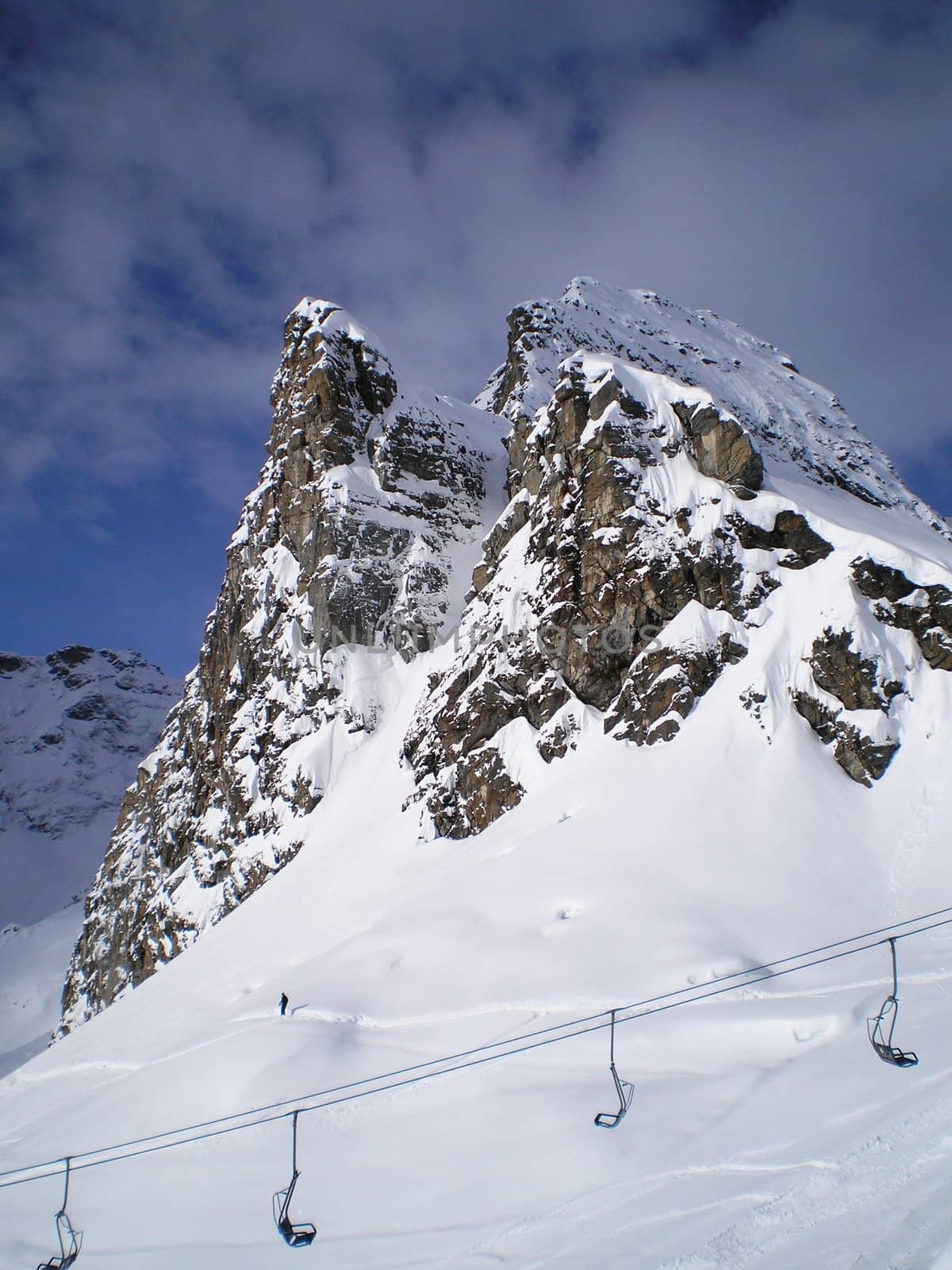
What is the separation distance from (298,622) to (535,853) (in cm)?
2757

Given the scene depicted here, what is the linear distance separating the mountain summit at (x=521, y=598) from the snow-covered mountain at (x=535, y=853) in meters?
0.18

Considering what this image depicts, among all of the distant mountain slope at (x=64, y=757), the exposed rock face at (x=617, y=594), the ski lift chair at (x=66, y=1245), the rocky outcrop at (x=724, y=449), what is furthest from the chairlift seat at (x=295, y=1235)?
the distant mountain slope at (x=64, y=757)

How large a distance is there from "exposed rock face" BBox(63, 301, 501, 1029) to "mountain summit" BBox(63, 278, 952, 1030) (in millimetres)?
197

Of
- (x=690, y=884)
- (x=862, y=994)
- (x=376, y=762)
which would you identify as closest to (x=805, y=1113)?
(x=862, y=994)

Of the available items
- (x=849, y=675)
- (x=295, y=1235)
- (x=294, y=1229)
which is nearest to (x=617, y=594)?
(x=849, y=675)

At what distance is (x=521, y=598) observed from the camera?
31.4m

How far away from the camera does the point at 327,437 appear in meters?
46.4

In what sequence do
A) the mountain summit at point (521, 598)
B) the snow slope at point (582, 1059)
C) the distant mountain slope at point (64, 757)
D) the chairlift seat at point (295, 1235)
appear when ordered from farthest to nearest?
the distant mountain slope at point (64, 757) → the mountain summit at point (521, 598) → the chairlift seat at point (295, 1235) → the snow slope at point (582, 1059)

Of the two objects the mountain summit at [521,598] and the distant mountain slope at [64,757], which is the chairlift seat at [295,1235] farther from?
the distant mountain slope at [64,757]

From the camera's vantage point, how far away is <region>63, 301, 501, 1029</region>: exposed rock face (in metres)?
40.8

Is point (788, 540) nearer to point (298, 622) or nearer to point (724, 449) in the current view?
point (724, 449)

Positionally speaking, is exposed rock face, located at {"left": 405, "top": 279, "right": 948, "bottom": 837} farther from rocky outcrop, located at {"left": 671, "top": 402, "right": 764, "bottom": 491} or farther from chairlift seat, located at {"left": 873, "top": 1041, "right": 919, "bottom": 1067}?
chairlift seat, located at {"left": 873, "top": 1041, "right": 919, "bottom": 1067}

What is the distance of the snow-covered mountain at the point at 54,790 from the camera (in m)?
68.6

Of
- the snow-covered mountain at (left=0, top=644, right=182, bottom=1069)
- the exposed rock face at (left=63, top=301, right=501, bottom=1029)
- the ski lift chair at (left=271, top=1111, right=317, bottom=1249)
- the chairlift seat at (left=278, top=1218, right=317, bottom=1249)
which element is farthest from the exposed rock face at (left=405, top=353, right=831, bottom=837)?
the snow-covered mountain at (left=0, top=644, right=182, bottom=1069)
